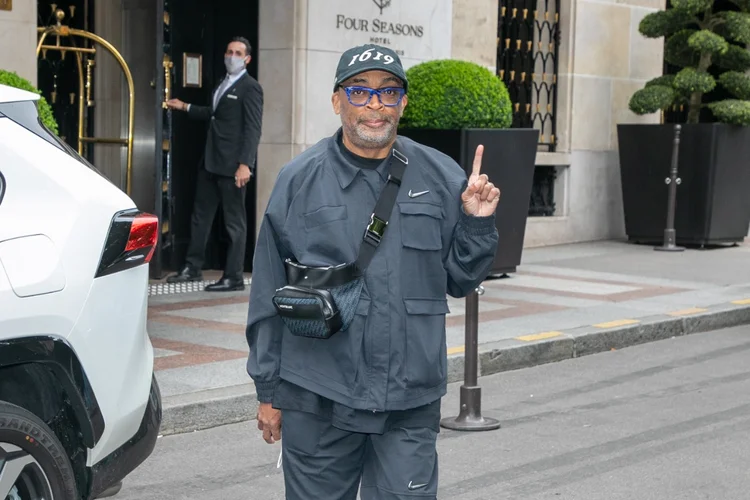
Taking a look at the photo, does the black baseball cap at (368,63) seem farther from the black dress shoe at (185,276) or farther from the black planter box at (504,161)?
the black dress shoe at (185,276)

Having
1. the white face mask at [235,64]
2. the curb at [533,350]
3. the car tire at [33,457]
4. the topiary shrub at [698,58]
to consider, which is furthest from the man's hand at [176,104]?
the car tire at [33,457]

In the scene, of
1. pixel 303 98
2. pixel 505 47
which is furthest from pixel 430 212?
pixel 505 47

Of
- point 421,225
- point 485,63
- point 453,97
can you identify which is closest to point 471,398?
point 421,225

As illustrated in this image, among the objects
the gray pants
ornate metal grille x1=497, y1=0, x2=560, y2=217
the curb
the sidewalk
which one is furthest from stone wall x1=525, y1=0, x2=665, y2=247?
the gray pants

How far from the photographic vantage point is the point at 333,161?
3.77 metres

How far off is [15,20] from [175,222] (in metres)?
3.31

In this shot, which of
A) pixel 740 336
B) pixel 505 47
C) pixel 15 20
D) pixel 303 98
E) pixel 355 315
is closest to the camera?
pixel 355 315

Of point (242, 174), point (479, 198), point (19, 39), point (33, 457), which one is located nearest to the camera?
point (479, 198)

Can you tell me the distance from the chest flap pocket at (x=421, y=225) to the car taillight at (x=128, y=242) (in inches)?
42.3

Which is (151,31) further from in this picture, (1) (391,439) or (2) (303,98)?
(1) (391,439)

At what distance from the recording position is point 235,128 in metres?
11.2

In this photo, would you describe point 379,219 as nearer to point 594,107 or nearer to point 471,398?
point 471,398

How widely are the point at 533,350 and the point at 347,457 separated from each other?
5384mm

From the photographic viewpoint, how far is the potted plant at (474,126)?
1131cm
